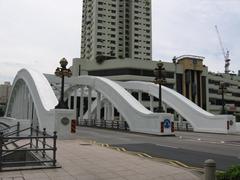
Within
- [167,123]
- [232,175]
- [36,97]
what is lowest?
[232,175]

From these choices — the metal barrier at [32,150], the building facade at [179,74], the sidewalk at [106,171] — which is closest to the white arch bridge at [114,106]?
the metal barrier at [32,150]

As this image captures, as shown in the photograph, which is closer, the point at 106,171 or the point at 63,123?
the point at 106,171

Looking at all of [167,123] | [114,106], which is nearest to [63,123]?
[167,123]

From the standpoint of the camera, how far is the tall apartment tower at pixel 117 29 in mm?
124875

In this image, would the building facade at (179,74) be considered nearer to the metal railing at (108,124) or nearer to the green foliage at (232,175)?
the metal railing at (108,124)

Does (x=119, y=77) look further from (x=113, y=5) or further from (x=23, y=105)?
(x=113, y=5)

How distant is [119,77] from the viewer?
84062 millimetres

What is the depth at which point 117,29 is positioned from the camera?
428ft

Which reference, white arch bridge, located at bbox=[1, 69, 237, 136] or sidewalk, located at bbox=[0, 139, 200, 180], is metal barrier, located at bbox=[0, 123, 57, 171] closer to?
sidewalk, located at bbox=[0, 139, 200, 180]

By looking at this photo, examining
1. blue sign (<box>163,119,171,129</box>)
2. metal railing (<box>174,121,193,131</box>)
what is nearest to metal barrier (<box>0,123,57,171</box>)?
blue sign (<box>163,119,171,129</box>)

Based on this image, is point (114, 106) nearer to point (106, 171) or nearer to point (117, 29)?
point (106, 171)

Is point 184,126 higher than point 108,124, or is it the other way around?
point 108,124

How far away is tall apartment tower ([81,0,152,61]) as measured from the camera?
125 metres

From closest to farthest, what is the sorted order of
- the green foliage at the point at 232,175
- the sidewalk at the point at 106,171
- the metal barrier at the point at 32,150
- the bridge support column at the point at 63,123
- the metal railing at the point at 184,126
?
the green foliage at the point at 232,175, the sidewalk at the point at 106,171, the metal barrier at the point at 32,150, the bridge support column at the point at 63,123, the metal railing at the point at 184,126
